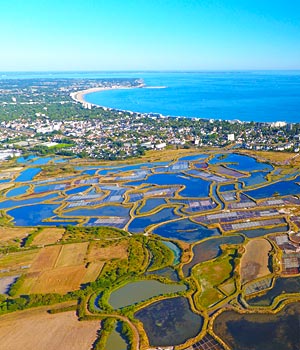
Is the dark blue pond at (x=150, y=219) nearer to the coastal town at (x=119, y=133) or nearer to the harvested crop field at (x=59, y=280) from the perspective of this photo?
the harvested crop field at (x=59, y=280)

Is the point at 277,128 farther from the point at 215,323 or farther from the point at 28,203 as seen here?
the point at 215,323

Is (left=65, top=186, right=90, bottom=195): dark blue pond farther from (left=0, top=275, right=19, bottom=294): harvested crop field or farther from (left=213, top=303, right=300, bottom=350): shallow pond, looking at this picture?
A: (left=213, top=303, right=300, bottom=350): shallow pond

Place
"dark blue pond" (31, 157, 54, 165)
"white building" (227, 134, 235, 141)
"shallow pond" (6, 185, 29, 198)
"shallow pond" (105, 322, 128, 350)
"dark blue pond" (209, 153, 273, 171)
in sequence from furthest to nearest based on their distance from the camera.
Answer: "white building" (227, 134, 235, 141) → "dark blue pond" (31, 157, 54, 165) → "dark blue pond" (209, 153, 273, 171) → "shallow pond" (6, 185, 29, 198) → "shallow pond" (105, 322, 128, 350)

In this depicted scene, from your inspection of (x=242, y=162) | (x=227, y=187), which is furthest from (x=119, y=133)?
(x=227, y=187)

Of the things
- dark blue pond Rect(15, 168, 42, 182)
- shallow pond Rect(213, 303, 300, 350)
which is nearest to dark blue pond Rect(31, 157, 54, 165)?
dark blue pond Rect(15, 168, 42, 182)

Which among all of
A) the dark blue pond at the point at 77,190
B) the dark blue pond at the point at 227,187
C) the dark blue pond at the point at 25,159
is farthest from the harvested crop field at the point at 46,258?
the dark blue pond at the point at 25,159

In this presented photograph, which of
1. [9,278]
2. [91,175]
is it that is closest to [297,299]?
[9,278]

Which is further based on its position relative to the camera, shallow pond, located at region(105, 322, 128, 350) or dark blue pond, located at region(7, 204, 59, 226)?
dark blue pond, located at region(7, 204, 59, 226)
